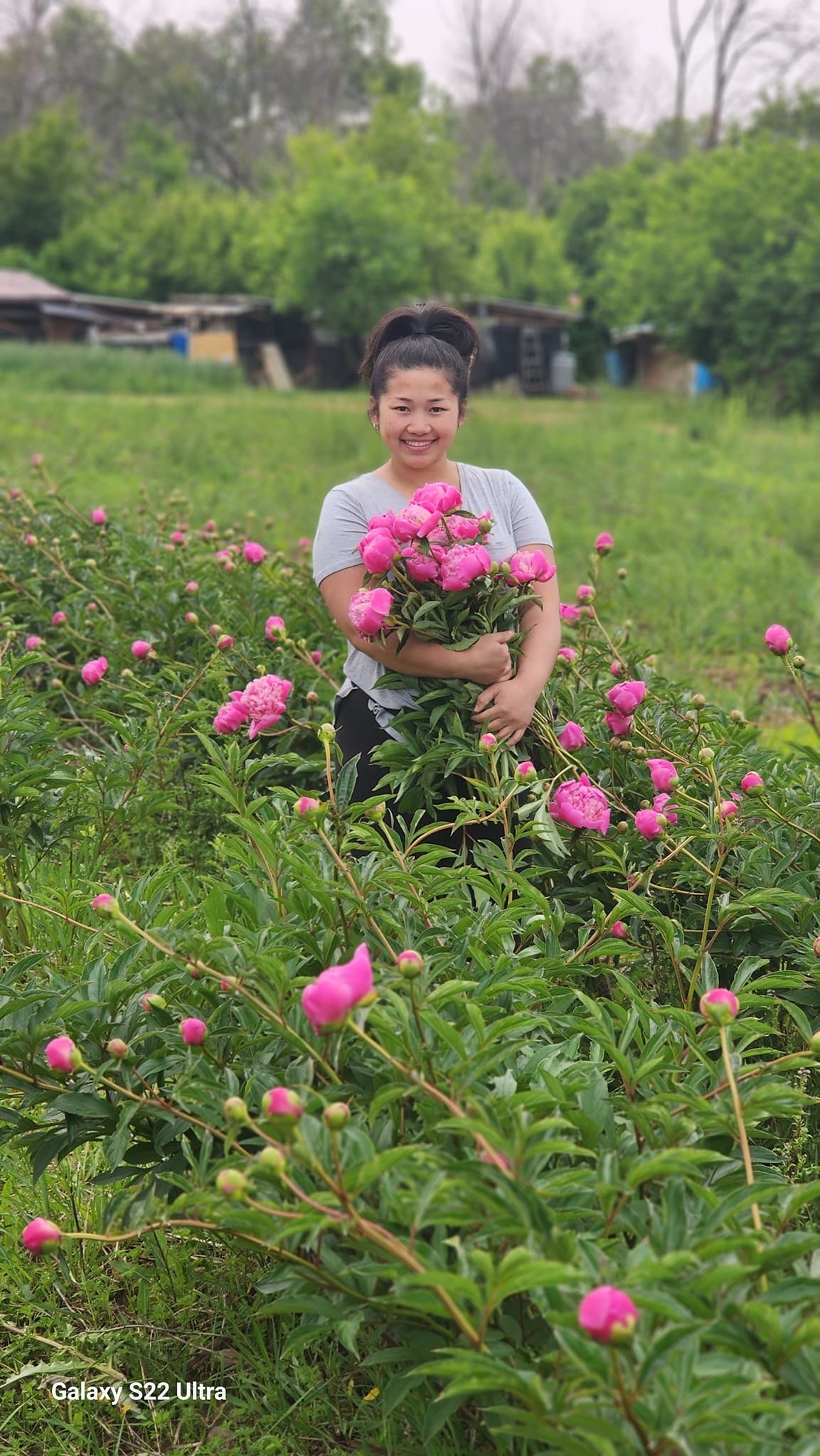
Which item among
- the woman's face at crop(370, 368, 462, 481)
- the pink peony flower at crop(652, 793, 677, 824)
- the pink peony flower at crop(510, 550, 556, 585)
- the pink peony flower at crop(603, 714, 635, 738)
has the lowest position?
the pink peony flower at crop(652, 793, 677, 824)

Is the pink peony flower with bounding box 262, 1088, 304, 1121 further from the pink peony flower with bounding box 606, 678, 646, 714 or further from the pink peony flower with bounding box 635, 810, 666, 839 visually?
the pink peony flower with bounding box 606, 678, 646, 714

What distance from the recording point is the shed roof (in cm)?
2539

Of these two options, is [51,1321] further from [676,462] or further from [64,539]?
[676,462]

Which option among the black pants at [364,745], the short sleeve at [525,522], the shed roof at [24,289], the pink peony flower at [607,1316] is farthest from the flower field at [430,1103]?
the shed roof at [24,289]

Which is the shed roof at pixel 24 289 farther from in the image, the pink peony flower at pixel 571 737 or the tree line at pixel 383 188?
the pink peony flower at pixel 571 737

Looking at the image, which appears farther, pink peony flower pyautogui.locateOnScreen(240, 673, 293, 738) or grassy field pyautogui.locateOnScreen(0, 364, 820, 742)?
grassy field pyautogui.locateOnScreen(0, 364, 820, 742)

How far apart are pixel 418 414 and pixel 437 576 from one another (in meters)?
0.49

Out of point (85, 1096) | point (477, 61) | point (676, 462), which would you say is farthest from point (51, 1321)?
point (477, 61)

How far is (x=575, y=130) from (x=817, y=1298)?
51.2 metres

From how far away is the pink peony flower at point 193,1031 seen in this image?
1351 mm

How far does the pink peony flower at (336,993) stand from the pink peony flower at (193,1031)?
35 cm

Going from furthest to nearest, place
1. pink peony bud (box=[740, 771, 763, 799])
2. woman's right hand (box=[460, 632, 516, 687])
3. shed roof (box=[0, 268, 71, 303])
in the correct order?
1. shed roof (box=[0, 268, 71, 303])
2. woman's right hand (box=[460, 632, 516, 687])
3. pink peony bud (box=[740, 771, 763, 799])

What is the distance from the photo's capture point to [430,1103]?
1.25 meters

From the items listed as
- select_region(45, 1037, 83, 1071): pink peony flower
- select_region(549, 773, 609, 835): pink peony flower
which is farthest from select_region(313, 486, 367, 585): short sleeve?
select_region(45, 1037, 83, 1071): pink peony flower
